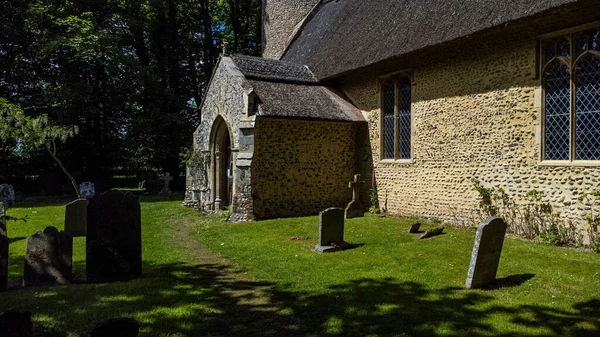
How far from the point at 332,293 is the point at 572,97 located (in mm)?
7057

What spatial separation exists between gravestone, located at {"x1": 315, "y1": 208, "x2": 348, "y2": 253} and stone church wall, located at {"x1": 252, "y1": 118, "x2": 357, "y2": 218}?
4.71m

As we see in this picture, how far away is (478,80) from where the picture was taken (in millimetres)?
10992

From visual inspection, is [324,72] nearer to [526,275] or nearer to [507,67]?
[507,67]

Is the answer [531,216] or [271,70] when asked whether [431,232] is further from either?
[271,70]

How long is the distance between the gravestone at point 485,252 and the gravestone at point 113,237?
5.22m

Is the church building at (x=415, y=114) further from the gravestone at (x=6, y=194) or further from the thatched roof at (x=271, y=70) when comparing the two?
the gravestone at (x=6, y=194)

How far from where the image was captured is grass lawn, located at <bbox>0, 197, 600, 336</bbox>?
4.74m

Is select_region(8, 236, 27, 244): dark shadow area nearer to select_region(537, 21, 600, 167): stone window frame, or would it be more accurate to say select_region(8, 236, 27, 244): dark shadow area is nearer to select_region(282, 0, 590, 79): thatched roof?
select_region(282, 0, 590, 79): thatched roof

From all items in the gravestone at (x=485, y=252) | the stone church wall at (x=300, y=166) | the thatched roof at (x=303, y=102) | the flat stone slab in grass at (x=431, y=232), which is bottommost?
the flat stone slab in grass at (x=431, y=232)

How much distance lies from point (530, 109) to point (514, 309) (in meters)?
6.10

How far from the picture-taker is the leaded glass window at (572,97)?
8638mm

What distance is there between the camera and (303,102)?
1445 cm

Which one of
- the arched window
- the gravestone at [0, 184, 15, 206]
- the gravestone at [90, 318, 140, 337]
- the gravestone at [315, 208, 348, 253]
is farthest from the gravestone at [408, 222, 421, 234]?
the gravestone at [0, 184, 15, 206]

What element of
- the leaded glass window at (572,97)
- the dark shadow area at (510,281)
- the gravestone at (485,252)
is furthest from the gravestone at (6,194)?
the leaded glass window at (572,97)
